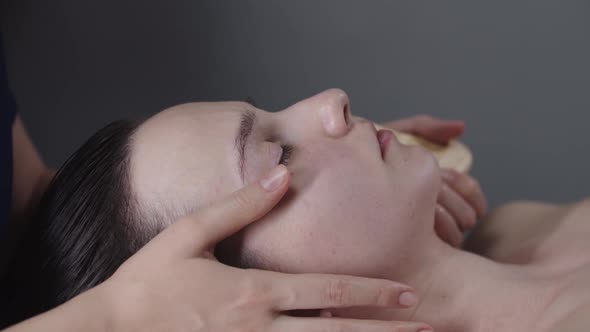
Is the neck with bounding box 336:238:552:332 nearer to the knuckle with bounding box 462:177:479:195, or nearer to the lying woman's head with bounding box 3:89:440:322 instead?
the lying woman's head with bounding box 3:89:440:322

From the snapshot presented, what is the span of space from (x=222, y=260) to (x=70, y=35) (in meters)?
1.14

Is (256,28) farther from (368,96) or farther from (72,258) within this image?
(72,258)

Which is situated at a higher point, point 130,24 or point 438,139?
point 130,24

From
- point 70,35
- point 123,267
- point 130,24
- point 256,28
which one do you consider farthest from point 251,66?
point 123,267

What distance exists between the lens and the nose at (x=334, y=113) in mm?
936

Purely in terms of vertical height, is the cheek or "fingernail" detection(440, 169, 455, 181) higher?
the cheek

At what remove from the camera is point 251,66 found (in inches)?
73.7

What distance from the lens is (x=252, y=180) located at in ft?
2.90

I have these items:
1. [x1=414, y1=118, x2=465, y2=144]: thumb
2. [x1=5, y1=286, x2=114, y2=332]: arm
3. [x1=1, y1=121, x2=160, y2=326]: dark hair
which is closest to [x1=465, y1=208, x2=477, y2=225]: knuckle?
[x1=414, y1=118, x2=465, y2=144]: thumb

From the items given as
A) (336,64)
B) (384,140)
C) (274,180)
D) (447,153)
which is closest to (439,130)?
(447,153)

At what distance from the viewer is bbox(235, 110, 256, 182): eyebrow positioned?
0.89m

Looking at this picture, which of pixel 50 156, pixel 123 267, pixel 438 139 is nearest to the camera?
pixel 123 267

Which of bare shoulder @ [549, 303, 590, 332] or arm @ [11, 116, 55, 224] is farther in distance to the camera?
arm @ [11, 116, 55, 224]

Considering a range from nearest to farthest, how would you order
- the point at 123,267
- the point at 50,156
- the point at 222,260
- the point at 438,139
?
the point at 123,267 < the point at 222,260 < the point at 438,139 < the point at 50,156
